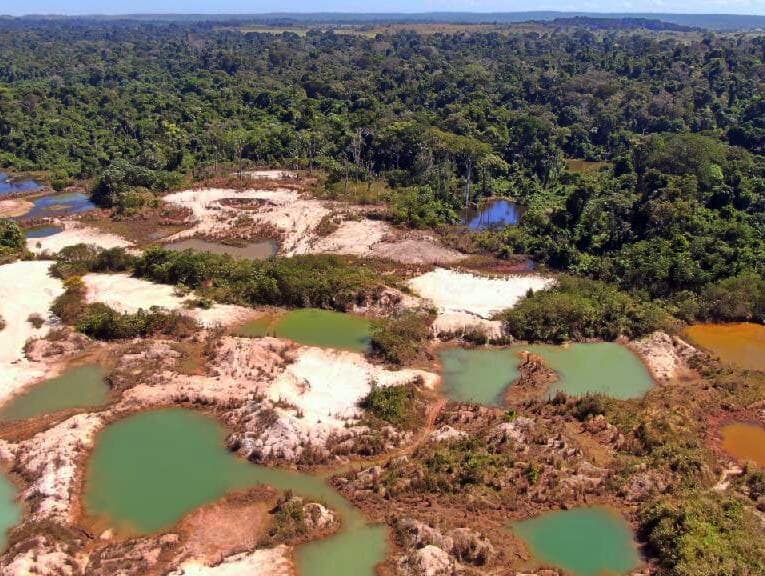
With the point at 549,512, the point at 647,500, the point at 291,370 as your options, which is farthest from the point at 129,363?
the point at 647,500

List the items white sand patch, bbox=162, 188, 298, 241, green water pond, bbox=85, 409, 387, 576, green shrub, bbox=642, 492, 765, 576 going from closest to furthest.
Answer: green shrub, bbox=642, 492, 765, 576, green water pond, bbox=85, 409, 387, 576, white sand patch, bbox=162, 188, 298, 241

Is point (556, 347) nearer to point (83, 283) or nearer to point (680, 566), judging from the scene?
point (680, 566)

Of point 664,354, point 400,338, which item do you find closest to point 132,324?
point 400,338

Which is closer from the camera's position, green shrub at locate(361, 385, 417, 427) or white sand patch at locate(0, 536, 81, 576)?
white sand patch at locate(0, 536, 81, 576)

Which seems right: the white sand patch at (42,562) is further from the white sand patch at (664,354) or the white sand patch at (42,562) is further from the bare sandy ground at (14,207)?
the bare sandy ground at (14,207)

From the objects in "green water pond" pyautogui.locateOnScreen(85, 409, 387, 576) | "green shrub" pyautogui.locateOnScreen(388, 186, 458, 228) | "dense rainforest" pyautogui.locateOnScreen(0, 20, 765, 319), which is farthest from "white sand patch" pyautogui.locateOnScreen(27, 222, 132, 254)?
"green water pond" pyautogui.locateOnScreen(85, 409, 387, 576)

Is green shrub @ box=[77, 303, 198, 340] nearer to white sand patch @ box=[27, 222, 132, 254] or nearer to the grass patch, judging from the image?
the grass patch
